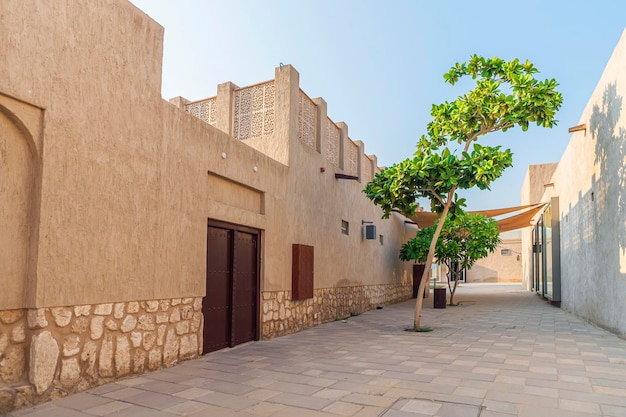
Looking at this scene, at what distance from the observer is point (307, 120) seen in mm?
9867

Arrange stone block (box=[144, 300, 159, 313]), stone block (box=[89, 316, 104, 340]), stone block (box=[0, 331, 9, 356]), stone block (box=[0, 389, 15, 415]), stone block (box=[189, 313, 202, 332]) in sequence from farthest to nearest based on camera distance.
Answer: stone block (box=[189, 313, 202, 332]) < stone block (box=[144, 300, 159, 313]) < stone block (box=[89, 316, 104, 340]) < stone block (box=[0, 331, 9, 356]) < stone block (box=[0, 389, 15, 415])

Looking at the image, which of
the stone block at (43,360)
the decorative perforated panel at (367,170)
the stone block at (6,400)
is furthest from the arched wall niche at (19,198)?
the decorative perforated panel at (367,170)

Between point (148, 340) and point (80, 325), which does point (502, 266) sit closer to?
point (148, 340)

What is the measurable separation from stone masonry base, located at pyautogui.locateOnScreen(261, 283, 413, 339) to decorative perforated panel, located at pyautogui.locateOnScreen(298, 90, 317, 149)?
3281mm

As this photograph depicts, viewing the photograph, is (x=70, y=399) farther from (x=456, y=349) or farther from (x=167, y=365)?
(x=456, y=349)

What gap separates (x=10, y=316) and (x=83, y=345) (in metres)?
0.77

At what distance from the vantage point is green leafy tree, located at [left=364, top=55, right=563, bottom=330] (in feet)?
27.9

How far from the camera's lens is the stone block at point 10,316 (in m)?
3.75

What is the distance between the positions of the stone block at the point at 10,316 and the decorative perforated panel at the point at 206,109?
6482 millimetres

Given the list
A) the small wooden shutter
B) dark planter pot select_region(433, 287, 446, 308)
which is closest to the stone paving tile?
the small wooden shutter

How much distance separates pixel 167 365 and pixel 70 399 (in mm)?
1457

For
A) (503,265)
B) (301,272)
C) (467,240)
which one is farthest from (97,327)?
(503,265)

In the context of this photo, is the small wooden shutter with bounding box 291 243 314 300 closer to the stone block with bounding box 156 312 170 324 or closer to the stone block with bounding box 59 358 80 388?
the stone block with bounding box 156 312 170 324

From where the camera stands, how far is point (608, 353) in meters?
6.34
